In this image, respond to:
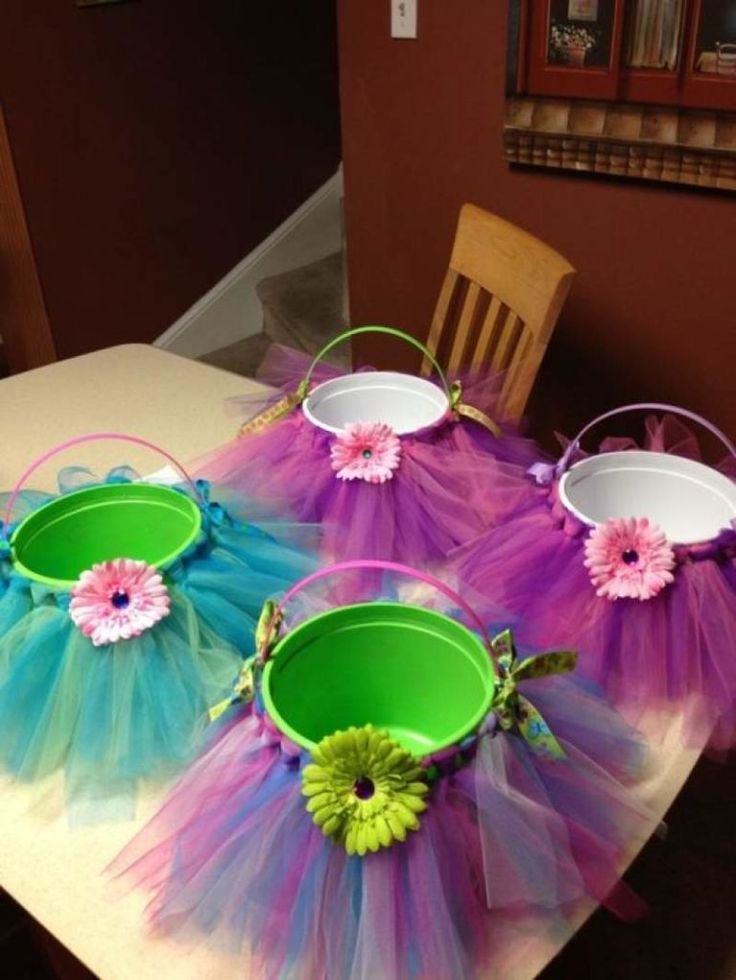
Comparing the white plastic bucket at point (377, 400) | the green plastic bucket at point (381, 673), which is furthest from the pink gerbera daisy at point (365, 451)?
the green plastic bucket at point (381, 673)

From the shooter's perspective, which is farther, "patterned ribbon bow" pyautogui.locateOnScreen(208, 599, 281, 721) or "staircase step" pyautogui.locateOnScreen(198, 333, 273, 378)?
"staircase step" pyautogui.locateOnScreen(198, 333, 273, 378)

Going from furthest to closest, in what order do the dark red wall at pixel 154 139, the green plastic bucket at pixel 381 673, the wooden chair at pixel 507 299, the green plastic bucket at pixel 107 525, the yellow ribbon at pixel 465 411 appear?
1. the dark red wall at pixel 154 139
2. the wooden chair at pixel 507 299
3. the yellow ribbon at pixel 465 411
4. the green plastic bucket at pixel 107 525
5. the green plastic bucket at pixel 381 673

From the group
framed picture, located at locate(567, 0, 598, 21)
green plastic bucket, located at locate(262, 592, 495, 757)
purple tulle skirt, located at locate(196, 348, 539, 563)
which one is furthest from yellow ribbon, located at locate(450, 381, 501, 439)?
framed picture, located at locate(567, 0, 598, 21)

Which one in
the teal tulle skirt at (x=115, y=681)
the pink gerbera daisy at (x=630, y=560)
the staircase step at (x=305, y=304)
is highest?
the pink gerbera daisy at (x=630, y=560)

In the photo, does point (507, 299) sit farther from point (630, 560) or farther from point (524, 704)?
point (524, 704)

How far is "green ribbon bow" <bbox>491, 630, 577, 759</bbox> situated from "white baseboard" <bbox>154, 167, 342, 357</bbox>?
2495mm

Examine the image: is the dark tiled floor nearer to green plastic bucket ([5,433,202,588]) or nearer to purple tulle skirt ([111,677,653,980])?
green plastic bucket ([5,433,202,588])

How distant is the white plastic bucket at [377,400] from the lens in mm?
1002

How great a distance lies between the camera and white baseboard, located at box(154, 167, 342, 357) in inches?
118

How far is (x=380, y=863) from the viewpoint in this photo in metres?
0.50

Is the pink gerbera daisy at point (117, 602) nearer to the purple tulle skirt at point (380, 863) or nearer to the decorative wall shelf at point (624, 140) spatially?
the purple tulle skirt at point (380, 863)

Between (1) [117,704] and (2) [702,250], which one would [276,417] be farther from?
(2) [702,250]

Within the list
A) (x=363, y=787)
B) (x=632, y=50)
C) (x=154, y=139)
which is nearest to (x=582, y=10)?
(x=632, y=50)

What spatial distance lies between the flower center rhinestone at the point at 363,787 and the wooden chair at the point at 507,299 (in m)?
0.60
